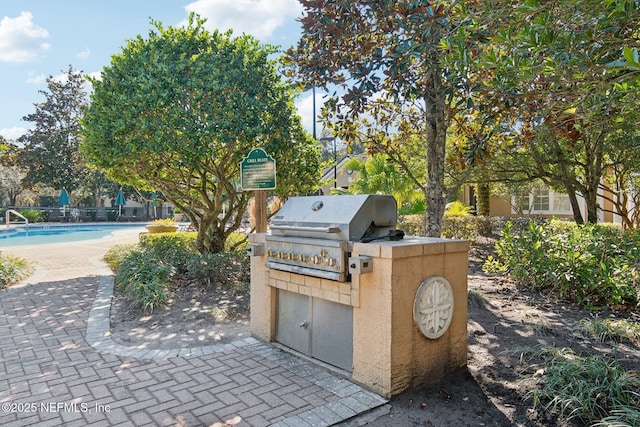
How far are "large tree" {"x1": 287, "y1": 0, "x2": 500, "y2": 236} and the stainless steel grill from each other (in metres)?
1.46

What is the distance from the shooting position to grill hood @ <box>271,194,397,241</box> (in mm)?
3461

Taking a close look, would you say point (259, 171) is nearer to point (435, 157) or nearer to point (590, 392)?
point (435, 157)

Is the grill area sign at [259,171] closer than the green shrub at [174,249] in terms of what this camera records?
Yes

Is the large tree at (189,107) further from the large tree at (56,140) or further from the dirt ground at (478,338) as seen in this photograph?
the large tree at (56,140)

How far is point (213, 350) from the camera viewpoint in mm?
4254

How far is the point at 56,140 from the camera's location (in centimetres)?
2948

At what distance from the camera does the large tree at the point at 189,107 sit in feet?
24.4

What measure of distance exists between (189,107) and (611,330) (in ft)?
24.3

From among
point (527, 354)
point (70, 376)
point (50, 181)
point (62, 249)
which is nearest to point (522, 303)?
point (527, 354)

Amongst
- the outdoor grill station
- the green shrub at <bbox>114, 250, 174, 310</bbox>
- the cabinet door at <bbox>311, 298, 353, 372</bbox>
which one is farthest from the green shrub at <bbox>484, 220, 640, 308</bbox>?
the green shrub at <bbox>114, 250, 174, 310</bbox>

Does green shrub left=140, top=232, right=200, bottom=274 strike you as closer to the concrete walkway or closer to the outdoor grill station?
the concrete walkway

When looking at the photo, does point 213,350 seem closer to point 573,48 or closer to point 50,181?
point 573,48

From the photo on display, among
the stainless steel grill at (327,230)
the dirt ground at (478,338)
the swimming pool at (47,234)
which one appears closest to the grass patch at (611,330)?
the dirt ground at (478,338)

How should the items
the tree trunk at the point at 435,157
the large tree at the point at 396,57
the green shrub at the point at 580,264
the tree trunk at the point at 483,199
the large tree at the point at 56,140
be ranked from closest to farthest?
1. the large tree at the point at 396,57
2. the green shrub at the point at 580,264
3. the tree trunk at the point at 435,157
4. the tree trunk at the point at 483,199
5. the large tree at the point at 56,140
